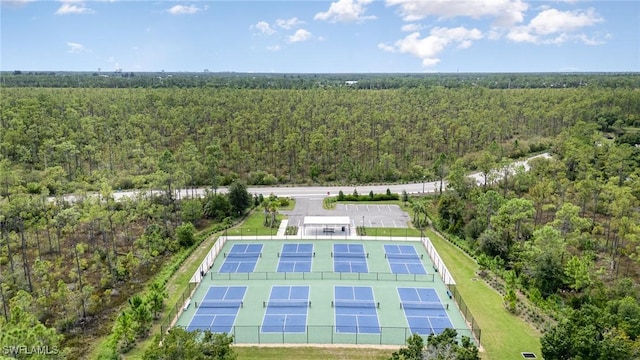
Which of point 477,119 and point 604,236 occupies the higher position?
point 477,119

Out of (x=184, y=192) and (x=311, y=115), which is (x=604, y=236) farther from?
(x=311, y=115)

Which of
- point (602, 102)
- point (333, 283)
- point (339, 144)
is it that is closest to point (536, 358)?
point (333, 283)

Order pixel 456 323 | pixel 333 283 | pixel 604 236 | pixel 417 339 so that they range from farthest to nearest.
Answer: pixel 604 236 → pixel 333 283 → pixel 456 323 → pixel 417 339

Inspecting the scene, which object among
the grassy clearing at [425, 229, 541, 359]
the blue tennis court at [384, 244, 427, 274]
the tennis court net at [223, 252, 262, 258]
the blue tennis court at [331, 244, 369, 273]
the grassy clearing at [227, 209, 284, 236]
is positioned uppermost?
the grassy clearing at [227, 209, 284, 236]

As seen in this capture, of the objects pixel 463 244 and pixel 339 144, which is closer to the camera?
pixel 463 244

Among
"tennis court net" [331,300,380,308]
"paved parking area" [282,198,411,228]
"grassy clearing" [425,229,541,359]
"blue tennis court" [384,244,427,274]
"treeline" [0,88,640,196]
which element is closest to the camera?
"grassy clearing" [425,229,541,359]

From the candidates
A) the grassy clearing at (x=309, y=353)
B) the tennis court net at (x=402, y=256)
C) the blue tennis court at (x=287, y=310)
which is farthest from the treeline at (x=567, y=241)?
the blue tennis court at (x=287, y=310)

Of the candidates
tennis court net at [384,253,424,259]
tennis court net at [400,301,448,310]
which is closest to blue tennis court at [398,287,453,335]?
tennis court net at [400,301,448,310]

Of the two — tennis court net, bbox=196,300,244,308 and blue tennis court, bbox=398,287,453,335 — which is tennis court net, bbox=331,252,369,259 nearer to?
blue tennis court, bbox=398,287,453,335
